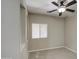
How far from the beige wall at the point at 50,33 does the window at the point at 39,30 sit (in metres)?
0.31

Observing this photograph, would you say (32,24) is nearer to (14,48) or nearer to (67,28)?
(67,28)

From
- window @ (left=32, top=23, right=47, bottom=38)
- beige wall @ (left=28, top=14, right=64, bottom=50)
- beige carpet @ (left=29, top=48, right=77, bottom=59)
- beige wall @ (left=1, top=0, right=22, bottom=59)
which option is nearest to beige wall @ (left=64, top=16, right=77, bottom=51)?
beige wall @ (left=28, top=14, right=64, bottom=50)

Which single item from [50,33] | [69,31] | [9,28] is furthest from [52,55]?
[9,28]

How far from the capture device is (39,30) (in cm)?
529

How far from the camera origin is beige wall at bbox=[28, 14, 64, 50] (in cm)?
505

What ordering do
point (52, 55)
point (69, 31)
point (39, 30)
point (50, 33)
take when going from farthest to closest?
1. point (50, 33)
2. point (69, 31)
3. point (39, 30)
4. point (52, 55)

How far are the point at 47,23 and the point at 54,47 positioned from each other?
2.14m

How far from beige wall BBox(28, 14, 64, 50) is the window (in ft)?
1.01

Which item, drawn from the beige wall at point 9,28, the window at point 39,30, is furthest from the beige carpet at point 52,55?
the beige wall at point 9,28

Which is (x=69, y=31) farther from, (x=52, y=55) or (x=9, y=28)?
(x=9, y=28)

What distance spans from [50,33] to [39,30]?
1048mm


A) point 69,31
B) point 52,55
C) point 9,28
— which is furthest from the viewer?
point 69,31

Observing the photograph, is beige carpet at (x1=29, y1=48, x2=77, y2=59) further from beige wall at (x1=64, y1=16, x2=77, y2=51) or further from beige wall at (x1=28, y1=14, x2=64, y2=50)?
beige wall at (x1=64, y1=16, x2=77, y2=51)

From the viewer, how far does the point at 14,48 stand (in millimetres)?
1133
